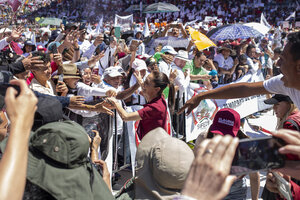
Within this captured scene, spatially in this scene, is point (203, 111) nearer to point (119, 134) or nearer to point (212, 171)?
point (119, 134)

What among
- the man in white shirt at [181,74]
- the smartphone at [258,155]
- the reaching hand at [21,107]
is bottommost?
the man in white shirt at [181,74]

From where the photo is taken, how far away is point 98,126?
14.0ft

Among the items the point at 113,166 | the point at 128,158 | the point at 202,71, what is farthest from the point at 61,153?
the point at 202,71

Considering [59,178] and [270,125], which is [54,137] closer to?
[59,178]

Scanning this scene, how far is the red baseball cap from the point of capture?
2.86 meters

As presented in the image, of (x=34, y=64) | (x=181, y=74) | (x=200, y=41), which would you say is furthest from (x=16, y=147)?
(x=200, y=41)

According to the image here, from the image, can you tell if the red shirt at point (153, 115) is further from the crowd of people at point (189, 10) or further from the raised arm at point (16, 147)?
the crowd of people at point (189, 10)

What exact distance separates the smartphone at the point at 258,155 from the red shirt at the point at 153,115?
2.54 m

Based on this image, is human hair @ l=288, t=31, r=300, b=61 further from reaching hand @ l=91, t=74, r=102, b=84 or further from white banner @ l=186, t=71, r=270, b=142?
white banner @ l=186, t=71, r=270, b=142

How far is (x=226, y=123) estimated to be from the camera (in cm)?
287

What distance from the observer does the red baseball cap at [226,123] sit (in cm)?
286

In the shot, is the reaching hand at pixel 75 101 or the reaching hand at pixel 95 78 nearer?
the reaching hand at pixel 75 101

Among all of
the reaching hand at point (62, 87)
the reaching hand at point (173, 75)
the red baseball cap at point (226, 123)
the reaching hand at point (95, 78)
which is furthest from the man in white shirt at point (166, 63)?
the red baseball cap at point (226, 123)

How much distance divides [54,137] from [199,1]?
115 ft
